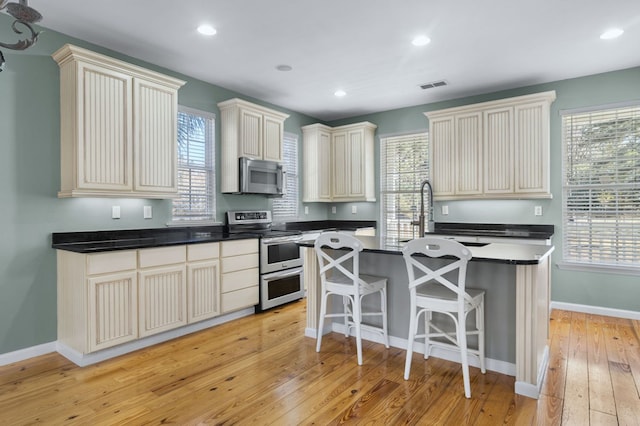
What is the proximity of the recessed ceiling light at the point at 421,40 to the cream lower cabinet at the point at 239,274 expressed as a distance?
2.62 m

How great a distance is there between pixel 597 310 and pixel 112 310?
5006 millimetres

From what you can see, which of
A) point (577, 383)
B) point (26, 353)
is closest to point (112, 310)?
point (26, 353)

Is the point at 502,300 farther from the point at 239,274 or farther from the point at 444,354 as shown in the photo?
the point at 239,274

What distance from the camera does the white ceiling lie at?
289 centimetres

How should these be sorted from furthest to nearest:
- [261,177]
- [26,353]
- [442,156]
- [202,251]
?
[442,156] < [261,177] < [202,251] < [26,353]

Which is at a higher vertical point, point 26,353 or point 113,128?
point 113,128

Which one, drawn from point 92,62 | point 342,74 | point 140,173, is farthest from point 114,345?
point 342,74

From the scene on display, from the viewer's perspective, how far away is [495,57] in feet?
12.6

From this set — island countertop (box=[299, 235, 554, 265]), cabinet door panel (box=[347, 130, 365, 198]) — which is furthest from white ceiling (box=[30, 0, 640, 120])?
island countertop (box=[299, 235, 554, 265])

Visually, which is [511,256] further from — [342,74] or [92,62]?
[92,62]

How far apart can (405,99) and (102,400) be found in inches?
189

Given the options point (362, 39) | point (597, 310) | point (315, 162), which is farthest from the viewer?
point (315, 162)

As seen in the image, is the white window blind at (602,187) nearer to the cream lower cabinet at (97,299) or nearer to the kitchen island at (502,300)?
the kitchen island at (502,300)

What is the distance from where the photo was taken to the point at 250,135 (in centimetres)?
467
